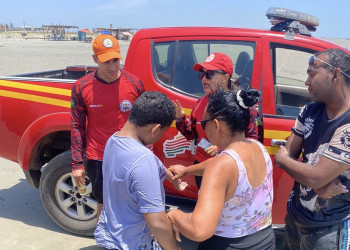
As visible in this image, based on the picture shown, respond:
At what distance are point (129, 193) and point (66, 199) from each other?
207cm

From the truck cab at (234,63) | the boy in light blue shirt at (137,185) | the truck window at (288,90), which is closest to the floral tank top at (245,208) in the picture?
the boy in light blue shirt at (137,185)

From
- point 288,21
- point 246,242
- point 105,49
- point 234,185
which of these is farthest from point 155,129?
point 288,21

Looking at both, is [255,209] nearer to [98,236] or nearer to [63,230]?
[98,236]

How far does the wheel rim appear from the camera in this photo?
3369 millimetres

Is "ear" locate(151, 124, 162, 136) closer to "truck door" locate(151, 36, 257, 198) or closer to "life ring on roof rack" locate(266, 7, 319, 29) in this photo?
"truck door" locate(151, 36, 257, 198)

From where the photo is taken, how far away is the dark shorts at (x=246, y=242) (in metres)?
1.66

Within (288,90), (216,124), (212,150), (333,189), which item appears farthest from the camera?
(288,90)

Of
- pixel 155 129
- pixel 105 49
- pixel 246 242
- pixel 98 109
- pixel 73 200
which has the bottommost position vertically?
pixel 73 200

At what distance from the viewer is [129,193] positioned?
1.59m

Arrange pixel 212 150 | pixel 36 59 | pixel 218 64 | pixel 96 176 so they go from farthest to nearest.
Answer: pixel 36 59
pixel 96 176
pixel 218 64
pixel 212 150

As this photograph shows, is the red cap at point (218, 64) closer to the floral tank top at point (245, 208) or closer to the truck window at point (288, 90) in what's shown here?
the truck window at point (288, 90)

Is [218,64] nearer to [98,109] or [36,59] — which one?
[98,109]

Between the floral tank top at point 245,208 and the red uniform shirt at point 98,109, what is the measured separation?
131cm

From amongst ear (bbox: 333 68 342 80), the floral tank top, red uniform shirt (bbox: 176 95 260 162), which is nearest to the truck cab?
red uniform shirt (bbox: 176 95 260 162)
